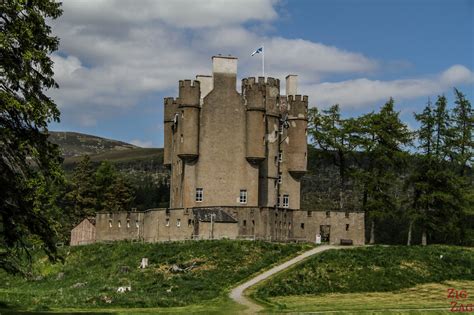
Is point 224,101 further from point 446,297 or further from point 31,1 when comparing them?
point 31,1

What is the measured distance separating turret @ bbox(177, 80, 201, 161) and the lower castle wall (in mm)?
5766

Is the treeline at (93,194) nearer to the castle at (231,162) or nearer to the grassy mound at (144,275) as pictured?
the castle at (231,162)

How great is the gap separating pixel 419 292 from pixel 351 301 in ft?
20.9

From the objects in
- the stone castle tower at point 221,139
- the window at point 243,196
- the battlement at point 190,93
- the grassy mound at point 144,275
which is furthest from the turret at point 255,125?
the grassy mound at point 144,275

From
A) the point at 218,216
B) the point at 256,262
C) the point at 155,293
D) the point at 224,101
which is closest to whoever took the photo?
the point at 155,293

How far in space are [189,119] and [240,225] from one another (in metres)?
10.4

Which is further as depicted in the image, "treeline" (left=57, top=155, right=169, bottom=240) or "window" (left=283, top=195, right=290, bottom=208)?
"treeline" (left=57, top=155, right=169, bottom=240)

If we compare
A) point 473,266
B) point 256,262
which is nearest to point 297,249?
point 256,262

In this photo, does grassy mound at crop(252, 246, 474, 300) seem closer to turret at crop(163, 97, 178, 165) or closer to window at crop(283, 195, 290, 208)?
window at crop(283, 195, 290, 208)

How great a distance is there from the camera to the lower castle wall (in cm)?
5922

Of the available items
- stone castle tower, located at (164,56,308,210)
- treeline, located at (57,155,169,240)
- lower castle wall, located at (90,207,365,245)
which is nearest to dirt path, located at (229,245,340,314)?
lower castle wall, located at (90,207,365,245)

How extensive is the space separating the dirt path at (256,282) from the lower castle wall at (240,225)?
5.57m

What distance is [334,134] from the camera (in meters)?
71.8

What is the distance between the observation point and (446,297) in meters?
40.0
